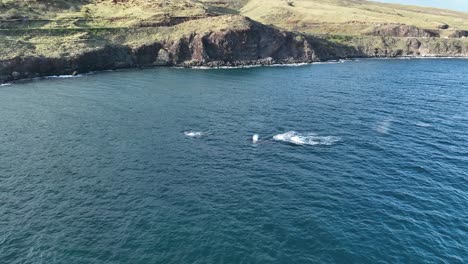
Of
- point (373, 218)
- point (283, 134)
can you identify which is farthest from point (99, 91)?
point (373, 218)

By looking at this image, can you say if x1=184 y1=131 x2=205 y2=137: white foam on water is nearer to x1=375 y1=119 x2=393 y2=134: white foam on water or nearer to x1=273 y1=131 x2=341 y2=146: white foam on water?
x1=273 y1=131 x2=341 y2=146: white foam on water

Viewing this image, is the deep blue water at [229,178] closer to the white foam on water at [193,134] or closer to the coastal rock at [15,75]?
the white foam on water at [193,134]

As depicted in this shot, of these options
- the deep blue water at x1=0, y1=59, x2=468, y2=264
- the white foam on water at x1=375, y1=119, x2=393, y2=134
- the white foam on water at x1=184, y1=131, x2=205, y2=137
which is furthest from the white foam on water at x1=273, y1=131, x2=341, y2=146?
the white foam on water at x1=184, y1=131, x2=205, y2=137

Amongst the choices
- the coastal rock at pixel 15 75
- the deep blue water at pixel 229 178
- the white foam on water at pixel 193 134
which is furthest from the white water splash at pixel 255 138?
the coastal rock at pixel 15 75

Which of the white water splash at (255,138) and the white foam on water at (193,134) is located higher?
the white foam on water at (193,134)

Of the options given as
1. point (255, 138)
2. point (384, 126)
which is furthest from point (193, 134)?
point (384, 126)

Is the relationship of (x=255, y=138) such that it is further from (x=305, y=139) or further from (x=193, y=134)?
(x=193, y=134)
